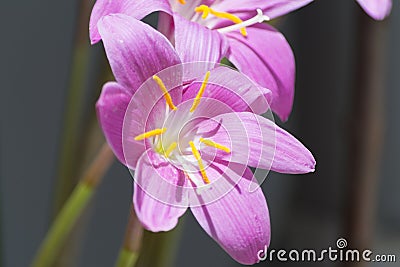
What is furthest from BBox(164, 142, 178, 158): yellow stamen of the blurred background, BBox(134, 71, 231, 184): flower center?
the blurred background

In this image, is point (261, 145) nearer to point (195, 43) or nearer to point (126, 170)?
point (195, 43)

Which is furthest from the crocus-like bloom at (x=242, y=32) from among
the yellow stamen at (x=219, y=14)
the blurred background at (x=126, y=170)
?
the blurred background at (x=126, y=170)

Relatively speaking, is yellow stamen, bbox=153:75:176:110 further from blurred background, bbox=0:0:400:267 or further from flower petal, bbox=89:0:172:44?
blurred background, bbox=0:0:400:267

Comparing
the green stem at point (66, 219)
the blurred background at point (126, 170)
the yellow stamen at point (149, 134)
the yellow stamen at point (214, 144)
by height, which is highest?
the yellow stamen at point (149, 134)

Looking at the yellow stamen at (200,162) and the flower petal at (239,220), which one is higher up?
the yellow stamen at (200,162)

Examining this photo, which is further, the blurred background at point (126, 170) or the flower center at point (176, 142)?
Answer: the blurred background at point (126, 170)

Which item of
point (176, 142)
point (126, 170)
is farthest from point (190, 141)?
point (126, 170)

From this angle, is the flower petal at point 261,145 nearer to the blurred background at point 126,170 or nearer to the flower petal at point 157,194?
the flower petal at point 157,194
